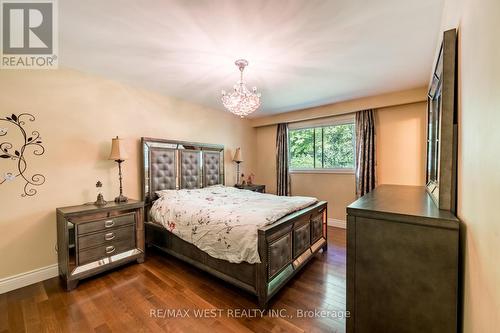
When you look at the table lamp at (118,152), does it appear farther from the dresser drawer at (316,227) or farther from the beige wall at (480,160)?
the beige wall at (480,160)

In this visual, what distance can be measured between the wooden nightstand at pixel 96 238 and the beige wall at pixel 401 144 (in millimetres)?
4045

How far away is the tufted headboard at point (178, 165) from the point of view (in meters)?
3.31

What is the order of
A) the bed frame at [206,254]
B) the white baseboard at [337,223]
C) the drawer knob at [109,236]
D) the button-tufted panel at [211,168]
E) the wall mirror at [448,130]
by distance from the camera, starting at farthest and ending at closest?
the white baseboard at [337,223] → the button-tufted panel at [211,168] → the drawer knob at [109,236] → the bed frame at [206,254] → the wall mirror at [448,130]

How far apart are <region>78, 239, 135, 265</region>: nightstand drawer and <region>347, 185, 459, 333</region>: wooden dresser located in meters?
2.61

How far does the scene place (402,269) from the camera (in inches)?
44.9

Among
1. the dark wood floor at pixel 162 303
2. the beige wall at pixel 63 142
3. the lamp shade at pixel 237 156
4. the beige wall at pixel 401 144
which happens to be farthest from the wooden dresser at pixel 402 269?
the lamp shade at pixel 237 156

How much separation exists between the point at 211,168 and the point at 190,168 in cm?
49

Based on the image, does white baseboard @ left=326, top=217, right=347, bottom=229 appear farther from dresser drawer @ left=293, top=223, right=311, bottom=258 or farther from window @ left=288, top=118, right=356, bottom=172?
dresser drawer @ left=293, top=223, right=311, bottom=258

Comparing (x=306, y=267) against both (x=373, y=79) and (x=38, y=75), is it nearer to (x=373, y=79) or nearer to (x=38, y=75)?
(x=373, y=79)

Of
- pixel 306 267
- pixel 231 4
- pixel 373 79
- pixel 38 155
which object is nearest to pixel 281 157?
pixel 373 79

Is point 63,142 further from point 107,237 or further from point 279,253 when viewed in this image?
point 279,253

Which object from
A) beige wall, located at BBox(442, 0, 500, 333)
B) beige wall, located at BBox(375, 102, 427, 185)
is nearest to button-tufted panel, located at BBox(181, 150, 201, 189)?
beige wall, located at BBox(375, 102, 427, 185)

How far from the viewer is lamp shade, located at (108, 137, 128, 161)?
2.81 meters

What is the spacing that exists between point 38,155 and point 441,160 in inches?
146
